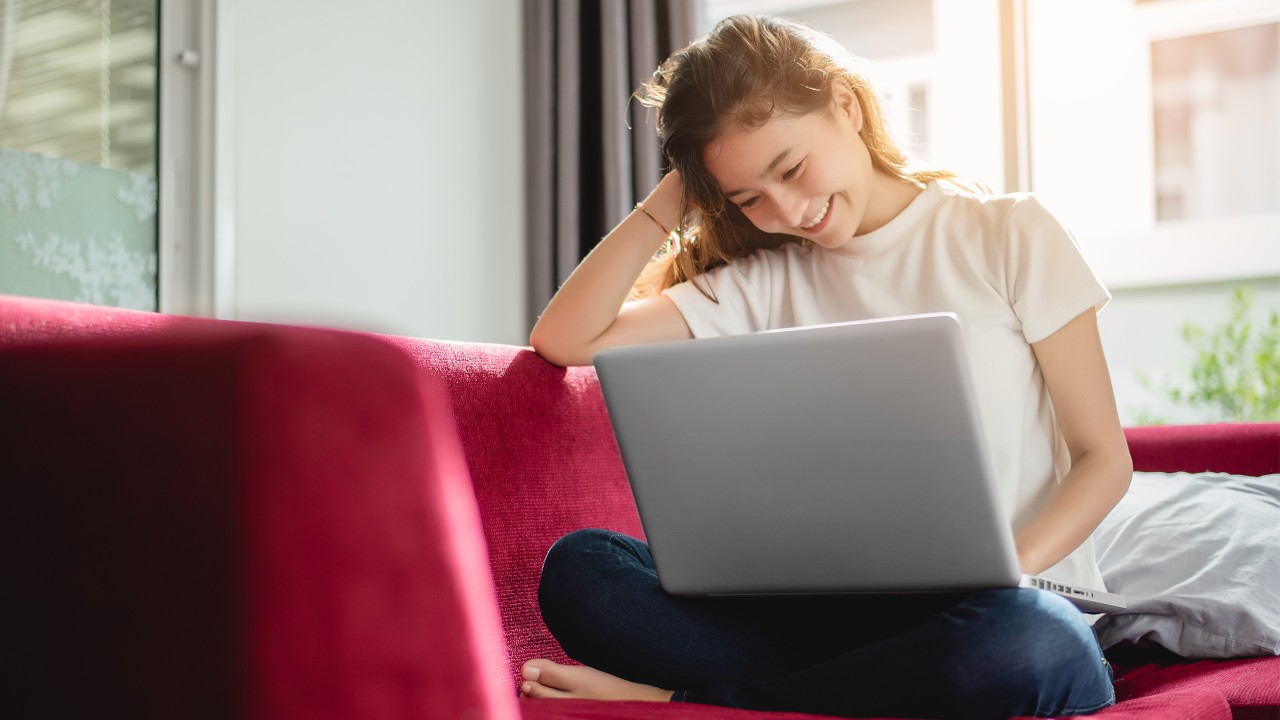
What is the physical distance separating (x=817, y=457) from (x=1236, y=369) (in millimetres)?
2583

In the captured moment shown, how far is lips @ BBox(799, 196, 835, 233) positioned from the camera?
129 cm

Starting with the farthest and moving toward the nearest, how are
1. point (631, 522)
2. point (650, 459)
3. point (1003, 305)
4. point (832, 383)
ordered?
point (631, 522) < point (1003, 305) < point (650, 459) < point (832, 383)

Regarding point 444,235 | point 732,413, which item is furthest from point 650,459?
point 444,235

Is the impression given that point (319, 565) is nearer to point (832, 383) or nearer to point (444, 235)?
point (832, 383)

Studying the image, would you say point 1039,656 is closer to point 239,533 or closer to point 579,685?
point 579,685

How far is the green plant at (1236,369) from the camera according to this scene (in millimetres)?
2898

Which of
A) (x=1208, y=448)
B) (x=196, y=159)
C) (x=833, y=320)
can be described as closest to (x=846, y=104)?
(x=833, y=320)

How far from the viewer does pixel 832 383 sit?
2.80 ft

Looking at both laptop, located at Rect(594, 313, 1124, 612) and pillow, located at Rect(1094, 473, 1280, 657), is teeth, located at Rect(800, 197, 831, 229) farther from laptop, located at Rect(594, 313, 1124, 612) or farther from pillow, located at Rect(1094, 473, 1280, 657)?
pillow, located at Rect(1094, 473, 1280, 657)

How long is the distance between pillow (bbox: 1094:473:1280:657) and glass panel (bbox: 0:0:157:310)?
1.96 metres

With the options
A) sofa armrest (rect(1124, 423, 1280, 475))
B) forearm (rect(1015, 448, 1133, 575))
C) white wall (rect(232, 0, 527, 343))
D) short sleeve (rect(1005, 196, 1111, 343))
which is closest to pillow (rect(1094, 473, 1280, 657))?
sofa armrest (rect(1124, 423, 1280, 475))

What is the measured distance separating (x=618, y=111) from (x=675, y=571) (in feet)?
7.58

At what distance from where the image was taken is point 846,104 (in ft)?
4.34

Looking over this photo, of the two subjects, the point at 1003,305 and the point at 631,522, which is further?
the point at 631,522
